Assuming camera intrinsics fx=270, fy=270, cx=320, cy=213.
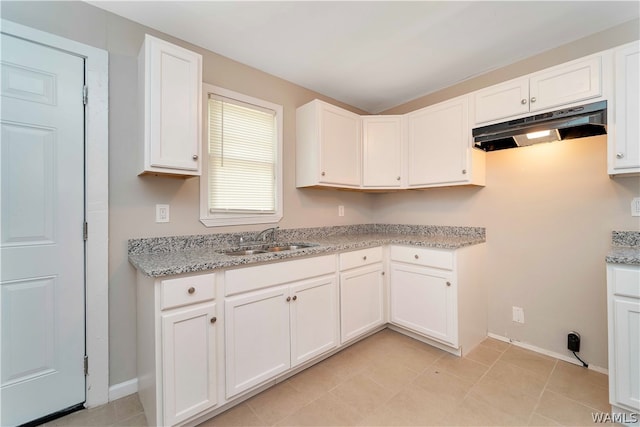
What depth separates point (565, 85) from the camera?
71.8 inches

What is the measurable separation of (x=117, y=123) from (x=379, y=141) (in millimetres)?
2223

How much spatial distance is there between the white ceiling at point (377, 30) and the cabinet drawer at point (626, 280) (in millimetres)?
1593

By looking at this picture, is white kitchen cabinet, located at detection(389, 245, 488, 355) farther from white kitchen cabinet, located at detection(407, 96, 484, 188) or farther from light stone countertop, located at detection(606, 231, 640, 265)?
light stone countertop, located at detection(606, 231, 640, 265)

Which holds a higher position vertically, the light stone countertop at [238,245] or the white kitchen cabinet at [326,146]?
the white kitchen cabinet at [326,146]

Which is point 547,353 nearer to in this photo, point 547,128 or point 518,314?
point 518,314

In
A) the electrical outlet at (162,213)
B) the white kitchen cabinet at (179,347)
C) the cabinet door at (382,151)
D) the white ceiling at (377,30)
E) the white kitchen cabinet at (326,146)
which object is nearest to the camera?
the white kitchen cabinet at (179,347)

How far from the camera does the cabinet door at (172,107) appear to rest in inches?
62.1

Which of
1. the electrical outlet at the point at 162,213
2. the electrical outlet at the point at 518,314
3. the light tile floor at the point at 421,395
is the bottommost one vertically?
the light tile floor at the point at 421,395

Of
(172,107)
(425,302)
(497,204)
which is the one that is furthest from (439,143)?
(172,107)

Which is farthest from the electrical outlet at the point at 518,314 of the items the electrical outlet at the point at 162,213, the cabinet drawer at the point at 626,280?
the electrical outlet at the point at 162,213

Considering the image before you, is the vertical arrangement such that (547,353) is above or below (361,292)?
below

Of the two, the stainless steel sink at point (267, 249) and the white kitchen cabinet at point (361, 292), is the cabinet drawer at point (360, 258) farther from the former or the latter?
the stainless steel sink at point (267, 249)

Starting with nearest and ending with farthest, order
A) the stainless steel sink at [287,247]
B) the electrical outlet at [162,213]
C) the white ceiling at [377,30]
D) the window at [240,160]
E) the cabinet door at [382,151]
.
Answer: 1. the white ceiling at [377,30]
2. the electrical outlet at [162,213]
3. the window at [240,160]
4. the stainless steel sink at [287,247]
5. the cabinet door at [382,151]

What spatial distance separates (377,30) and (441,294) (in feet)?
6.74
